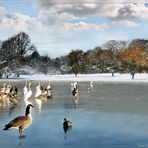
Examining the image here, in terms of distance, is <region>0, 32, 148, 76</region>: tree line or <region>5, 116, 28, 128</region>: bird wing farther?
<region>0, 32, 148, 76</region>: tree line

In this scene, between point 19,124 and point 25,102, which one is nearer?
point 19,124

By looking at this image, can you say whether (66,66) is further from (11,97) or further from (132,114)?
(132,114)

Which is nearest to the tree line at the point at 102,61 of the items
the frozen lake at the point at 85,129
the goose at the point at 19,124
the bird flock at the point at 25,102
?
the bird flock at the point at 25,102

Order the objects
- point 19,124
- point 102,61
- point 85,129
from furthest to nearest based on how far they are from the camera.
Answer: point 102,61 < point 85,129 < point 19,124

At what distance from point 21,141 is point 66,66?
1641 inches

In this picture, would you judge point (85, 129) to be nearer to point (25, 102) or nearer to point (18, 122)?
point (18, 122)

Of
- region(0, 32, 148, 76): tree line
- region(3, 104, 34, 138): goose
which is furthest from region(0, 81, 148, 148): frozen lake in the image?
region(0, 32, 148, 76): tree line

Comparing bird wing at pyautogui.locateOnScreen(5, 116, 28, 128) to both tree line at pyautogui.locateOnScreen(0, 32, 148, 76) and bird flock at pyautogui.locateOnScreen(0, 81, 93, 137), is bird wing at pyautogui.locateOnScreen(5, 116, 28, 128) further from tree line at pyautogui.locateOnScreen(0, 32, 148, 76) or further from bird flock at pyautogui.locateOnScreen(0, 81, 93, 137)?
tree line at pyautogui.locateOnScreen(0, 32, 148, 76)

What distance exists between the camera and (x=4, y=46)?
32.3 m

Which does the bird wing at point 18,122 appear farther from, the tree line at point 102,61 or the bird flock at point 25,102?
the tree line at point 102,61

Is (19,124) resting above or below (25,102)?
above

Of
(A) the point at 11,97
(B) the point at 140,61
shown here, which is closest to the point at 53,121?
(A) the point at 11,97

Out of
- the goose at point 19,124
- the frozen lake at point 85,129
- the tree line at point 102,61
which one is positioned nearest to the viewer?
the frozen lake at point 85,129

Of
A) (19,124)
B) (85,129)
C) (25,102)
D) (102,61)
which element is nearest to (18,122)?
(19,124)
